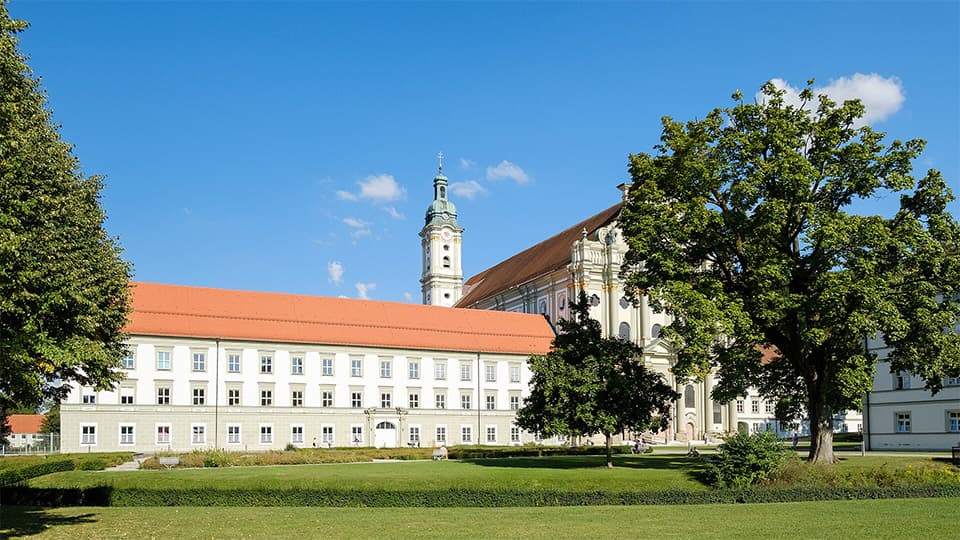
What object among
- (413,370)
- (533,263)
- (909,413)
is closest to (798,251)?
(909,413)

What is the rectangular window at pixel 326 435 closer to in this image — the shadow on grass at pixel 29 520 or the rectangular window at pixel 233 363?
the rectangular window at pixel 233 363

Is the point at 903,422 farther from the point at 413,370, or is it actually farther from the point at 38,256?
the point at 38,256

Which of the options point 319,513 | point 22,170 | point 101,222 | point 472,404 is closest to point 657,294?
point 319,513

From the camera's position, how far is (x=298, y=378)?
62125 millimetres

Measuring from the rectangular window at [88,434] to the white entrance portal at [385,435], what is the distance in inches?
728

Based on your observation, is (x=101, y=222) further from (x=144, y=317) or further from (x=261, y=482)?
(x=144, y=317)

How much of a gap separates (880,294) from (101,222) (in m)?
25.8

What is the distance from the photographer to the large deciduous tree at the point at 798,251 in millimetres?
31875

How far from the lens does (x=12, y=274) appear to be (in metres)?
19.6

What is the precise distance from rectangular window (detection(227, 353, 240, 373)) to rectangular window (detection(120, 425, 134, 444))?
7.29m

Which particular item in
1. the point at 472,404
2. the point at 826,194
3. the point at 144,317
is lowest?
the point at 472,404

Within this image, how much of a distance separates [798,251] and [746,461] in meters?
10.5

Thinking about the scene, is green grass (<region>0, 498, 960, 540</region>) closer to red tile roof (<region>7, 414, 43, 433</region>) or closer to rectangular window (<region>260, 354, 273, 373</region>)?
rectangular window (<region>260, 354, 273, 373</region>)

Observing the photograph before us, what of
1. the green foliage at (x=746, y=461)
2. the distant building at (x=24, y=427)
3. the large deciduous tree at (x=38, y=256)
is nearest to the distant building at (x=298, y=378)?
the large deciduous tree at (x=38, y=256)
